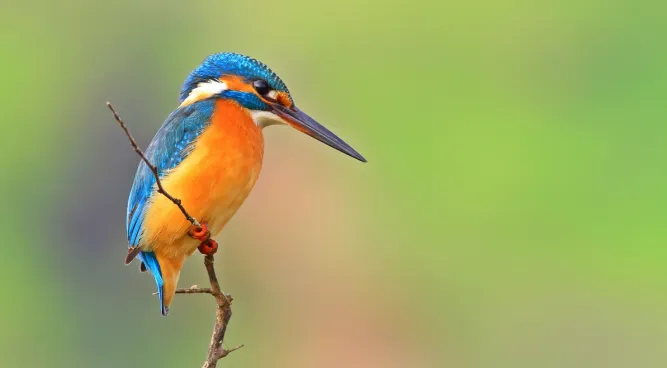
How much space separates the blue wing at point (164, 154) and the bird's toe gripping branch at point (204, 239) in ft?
0.46

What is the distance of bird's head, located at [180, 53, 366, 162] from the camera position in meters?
2.05

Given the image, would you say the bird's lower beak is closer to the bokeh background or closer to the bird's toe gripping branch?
the bird's toe gripping branch

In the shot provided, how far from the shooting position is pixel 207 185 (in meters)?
1.92

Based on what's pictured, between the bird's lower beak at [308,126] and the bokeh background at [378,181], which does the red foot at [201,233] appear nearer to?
the bird's lower beak at [308,126]

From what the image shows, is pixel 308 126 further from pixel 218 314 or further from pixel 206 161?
pixel 218 314

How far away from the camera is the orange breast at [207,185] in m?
1.91

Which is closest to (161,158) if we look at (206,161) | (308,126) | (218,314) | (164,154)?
(164,154)

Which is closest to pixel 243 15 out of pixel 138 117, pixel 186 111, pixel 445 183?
pixel 138 117

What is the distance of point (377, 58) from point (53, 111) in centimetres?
250

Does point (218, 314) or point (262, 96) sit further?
point (262, 96)

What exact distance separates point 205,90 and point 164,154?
0.22 metres

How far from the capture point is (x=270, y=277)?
5602 mm

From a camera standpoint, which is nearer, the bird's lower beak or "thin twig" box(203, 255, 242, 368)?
"thin twig" box(203, 255, 242, 368)

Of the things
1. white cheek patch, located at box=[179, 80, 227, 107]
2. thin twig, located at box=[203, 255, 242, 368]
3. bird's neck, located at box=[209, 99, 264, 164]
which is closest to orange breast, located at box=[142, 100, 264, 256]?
bird's neck, located at box=[209, 99, 264, 164]
